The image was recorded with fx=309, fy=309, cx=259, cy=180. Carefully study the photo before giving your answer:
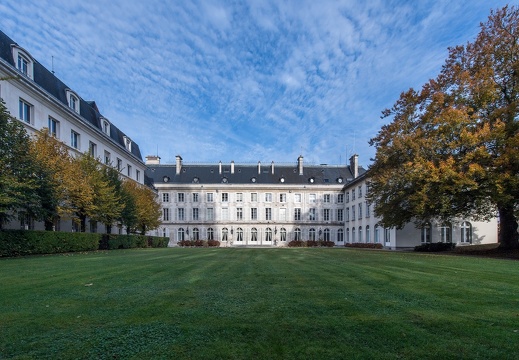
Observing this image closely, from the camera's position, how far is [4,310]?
189 inches

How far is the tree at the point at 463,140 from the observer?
1752cm

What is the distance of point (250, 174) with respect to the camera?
5644 cm

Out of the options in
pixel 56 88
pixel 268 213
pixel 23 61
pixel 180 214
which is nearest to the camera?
pixel 23 61

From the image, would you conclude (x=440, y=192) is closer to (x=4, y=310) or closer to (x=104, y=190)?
(x=4, y=310)

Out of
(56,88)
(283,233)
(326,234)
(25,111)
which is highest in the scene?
(56,88)

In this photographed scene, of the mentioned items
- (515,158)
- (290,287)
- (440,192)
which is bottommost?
(290,287)

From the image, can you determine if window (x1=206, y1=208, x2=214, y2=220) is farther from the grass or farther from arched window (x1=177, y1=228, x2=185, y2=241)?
the grass

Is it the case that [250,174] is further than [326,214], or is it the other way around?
[250,174]

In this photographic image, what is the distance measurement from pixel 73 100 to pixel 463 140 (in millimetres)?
32302

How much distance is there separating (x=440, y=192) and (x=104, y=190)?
23.5 m

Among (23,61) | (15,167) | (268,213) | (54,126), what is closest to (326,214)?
(268,213)

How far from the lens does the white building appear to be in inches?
832

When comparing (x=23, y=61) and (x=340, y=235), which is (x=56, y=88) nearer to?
(x=23, y=61)

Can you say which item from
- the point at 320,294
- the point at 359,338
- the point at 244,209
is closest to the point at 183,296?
the point at 320,294
